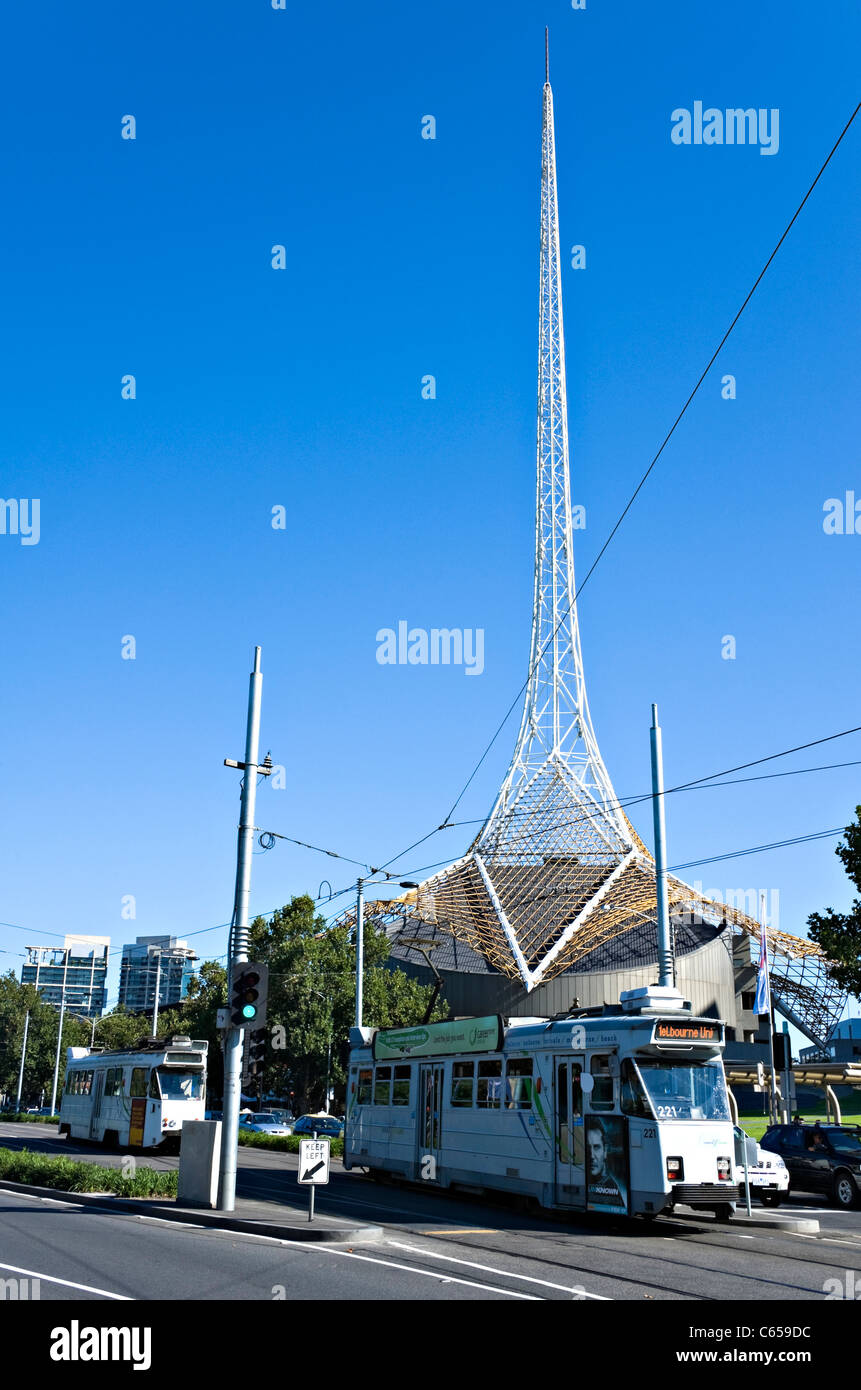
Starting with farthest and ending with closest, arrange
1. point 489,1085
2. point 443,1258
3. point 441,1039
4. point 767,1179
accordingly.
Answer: point 441,1039 → point 767,1179 → point 489,1085 → point 443,1258

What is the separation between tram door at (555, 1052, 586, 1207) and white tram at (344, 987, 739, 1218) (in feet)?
0.07

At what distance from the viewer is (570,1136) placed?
19.0 m

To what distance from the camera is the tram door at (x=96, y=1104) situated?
129 ft

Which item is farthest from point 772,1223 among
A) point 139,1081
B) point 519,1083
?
point 139,1081

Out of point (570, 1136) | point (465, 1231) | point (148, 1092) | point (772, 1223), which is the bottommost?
point (772, 1223)

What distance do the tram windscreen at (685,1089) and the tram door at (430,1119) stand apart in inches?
266

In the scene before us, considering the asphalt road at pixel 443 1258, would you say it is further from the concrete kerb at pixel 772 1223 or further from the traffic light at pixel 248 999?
the traffic light at pixel 248 999

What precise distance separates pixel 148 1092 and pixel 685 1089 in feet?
73.0

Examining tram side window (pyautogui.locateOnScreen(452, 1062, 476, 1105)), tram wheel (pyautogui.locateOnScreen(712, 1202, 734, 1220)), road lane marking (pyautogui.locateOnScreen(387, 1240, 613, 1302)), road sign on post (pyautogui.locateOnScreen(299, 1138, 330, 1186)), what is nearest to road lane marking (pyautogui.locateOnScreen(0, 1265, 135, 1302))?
road lane marking (pyautogui.locateOnScreen(387, 1240, 613, 1302))

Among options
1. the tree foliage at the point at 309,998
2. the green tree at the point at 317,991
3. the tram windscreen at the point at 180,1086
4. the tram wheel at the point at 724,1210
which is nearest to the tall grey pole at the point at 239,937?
the tram wheel at the point at 724,1210

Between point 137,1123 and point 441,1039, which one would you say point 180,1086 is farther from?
point 441,1039
